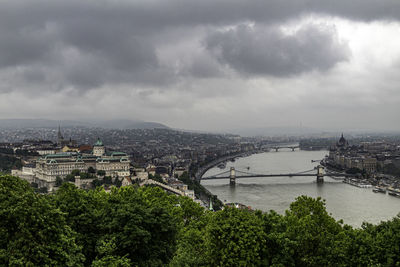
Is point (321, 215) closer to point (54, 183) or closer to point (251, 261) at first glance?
point (251, 261)

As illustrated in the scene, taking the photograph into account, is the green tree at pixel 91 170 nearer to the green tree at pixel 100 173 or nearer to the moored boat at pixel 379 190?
the green tree at pixel 100 173

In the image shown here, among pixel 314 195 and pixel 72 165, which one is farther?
pixel 72 165

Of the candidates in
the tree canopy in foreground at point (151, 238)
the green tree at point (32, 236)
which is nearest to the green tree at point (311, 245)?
the tree canopy in foreground at point (151, 238)

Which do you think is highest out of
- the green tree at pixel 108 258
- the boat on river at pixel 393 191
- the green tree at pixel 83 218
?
the green tree at pixel 83 218

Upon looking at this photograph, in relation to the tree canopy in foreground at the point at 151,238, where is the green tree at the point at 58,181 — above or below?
below

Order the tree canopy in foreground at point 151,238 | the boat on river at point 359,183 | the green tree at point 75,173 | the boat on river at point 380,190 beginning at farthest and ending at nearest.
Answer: the boat on river at point 359,183, the boat on river at point 380,190, the green tree at point 75,173, the tree canopy in foreground at point 151,238

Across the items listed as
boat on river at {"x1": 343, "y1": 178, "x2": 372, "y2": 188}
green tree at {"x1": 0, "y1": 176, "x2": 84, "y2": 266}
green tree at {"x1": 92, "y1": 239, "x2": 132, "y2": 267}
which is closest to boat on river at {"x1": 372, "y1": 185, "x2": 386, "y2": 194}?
boat on river at {"x1": 343, "y1": 178, "x2": 372, "y2": 188}

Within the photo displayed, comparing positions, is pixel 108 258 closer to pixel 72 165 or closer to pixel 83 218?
pixel 83 218

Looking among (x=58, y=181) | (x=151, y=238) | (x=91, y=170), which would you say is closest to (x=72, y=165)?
(x=91, y=170)

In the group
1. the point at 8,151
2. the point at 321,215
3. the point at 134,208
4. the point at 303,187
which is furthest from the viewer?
the point at 8,151

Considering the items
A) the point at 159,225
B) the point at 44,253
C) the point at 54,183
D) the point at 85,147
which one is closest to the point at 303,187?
the point at 54,183

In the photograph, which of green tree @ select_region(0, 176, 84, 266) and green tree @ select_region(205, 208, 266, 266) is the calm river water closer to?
green tree @ select_region(205, 208, 266, 266)
